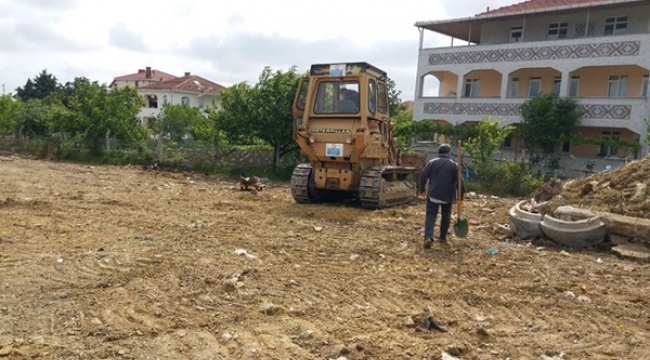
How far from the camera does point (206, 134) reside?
764 inches

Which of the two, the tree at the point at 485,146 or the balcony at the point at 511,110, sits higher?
the balcony at the point at 511,110

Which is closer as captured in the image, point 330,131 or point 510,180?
point 330,131

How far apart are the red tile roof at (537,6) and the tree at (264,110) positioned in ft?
43.5

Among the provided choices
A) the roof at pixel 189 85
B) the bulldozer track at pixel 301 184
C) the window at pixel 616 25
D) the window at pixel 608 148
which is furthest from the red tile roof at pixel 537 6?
the roof at pixel 189 85

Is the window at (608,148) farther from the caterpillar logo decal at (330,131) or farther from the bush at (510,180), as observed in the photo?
the caterpillar logo decal at (330,131)

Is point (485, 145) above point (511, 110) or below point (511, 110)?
below

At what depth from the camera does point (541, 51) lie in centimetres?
2345

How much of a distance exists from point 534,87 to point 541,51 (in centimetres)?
308

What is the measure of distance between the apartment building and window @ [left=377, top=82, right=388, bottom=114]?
14.9 metres

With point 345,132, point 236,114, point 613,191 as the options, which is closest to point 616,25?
point 236,114

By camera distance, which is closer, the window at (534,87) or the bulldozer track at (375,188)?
the bulldozer track at (375,188)

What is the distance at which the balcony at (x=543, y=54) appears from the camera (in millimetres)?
21078

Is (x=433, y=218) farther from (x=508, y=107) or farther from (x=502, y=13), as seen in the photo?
(x=502, y=13)

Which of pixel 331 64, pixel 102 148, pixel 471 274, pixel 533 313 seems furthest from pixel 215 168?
pixel 533 313
